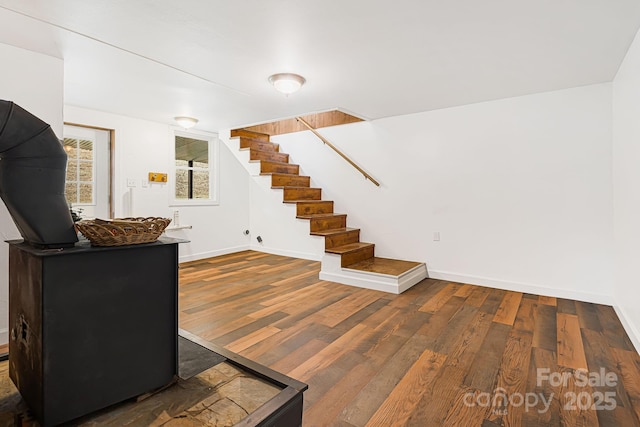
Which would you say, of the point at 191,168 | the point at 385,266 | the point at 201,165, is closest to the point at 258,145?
the point at 201,165

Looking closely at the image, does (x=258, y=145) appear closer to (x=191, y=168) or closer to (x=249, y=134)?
(x=249, y=134)

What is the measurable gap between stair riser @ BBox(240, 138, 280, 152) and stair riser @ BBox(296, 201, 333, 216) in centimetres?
146

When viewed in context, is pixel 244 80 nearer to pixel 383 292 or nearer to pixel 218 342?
pixel 218 342

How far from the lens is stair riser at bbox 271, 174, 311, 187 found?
4821mm

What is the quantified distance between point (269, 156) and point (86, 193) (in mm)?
2584

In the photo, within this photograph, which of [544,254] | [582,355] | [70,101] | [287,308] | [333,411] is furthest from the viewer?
[70,101]

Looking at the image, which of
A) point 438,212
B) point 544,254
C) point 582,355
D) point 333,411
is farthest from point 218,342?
point 544,254

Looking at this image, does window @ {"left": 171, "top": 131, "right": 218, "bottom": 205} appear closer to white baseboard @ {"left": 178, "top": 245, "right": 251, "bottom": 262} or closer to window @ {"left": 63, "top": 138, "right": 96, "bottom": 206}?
white baseboard @ {"left": 178, "top": 245, "right": 251, "bottom": 262}

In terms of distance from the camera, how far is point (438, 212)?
13.8 ft

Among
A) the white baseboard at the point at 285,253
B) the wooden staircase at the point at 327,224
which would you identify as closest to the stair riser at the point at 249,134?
the wooden staircase at the point at 327,224

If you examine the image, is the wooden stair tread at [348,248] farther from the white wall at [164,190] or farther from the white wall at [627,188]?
the white wall at [627,188]

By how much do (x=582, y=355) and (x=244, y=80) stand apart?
11.6 feet

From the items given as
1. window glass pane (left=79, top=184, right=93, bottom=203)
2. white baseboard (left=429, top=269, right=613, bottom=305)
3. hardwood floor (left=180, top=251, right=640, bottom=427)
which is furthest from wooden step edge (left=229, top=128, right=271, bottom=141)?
white baseboard (left=429, top=269, right=613, bottom=305)

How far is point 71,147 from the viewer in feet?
13.5
